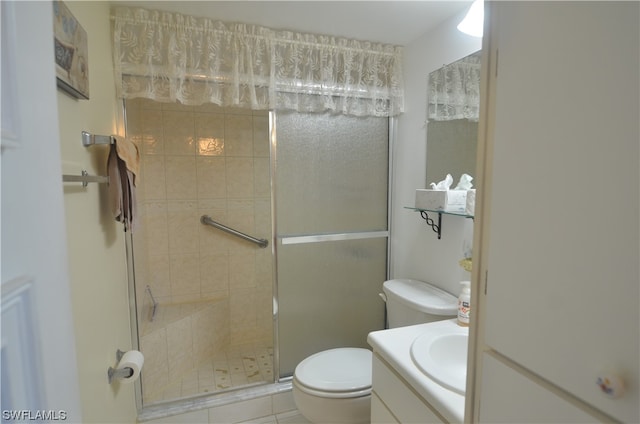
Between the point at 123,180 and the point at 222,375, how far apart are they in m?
→ 1.65

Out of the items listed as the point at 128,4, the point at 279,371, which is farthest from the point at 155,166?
the point at 279,371

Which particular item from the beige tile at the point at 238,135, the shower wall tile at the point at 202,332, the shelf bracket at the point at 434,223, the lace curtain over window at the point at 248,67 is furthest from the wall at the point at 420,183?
the shower wall tile at the point at 202,332

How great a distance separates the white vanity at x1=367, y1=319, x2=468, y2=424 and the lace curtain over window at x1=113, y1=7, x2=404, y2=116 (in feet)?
4.29

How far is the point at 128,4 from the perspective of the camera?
4.91ft

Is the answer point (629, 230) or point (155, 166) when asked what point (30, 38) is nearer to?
point (629, 230)

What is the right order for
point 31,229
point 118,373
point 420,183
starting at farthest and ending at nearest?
point 420,183
point 118,373
point 31,229

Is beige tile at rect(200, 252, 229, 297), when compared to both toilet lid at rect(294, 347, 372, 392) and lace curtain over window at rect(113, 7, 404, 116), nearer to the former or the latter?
toilet lid at rect(294, 347, 372, 392)

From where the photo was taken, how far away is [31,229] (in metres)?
0.45

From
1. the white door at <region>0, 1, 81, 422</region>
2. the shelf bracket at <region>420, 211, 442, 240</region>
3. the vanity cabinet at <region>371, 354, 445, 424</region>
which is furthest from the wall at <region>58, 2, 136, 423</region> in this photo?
the shelf bracket at <region>420, 211, 442, 240</region>

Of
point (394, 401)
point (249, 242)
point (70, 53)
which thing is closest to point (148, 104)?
point (249, 242)

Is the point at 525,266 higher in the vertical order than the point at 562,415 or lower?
higher

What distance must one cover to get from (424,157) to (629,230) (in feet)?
4.79

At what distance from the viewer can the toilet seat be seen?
59.5 inches

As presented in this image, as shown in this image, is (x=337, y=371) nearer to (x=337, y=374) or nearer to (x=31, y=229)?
(x=337, y=374)
